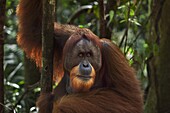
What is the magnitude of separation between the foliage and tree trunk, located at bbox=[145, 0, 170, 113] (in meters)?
0.14

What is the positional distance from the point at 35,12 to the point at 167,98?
1681mm

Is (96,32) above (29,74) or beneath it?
above

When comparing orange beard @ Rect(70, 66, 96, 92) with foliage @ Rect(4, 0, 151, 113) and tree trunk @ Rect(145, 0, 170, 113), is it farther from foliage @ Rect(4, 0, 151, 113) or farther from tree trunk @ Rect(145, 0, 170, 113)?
tree trunk @ Rect(145, 0, 170, 113)

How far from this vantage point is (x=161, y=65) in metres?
4.43

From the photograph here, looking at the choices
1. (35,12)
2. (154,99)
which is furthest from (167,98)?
(35,12)

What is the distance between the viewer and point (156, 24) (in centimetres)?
450

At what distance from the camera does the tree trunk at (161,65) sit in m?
4.38

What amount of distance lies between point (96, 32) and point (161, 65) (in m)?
1.80

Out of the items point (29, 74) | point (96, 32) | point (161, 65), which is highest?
point (96, 32)

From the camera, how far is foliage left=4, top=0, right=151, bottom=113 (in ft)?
13.3

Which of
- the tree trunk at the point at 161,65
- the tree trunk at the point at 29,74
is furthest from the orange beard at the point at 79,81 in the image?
the tree trunk at the point at 161,65

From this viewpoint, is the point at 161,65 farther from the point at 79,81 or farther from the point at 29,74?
the point at 79,81

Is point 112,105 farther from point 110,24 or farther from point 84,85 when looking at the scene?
point 110,24

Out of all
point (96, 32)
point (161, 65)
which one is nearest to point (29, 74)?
point (161, 65)
